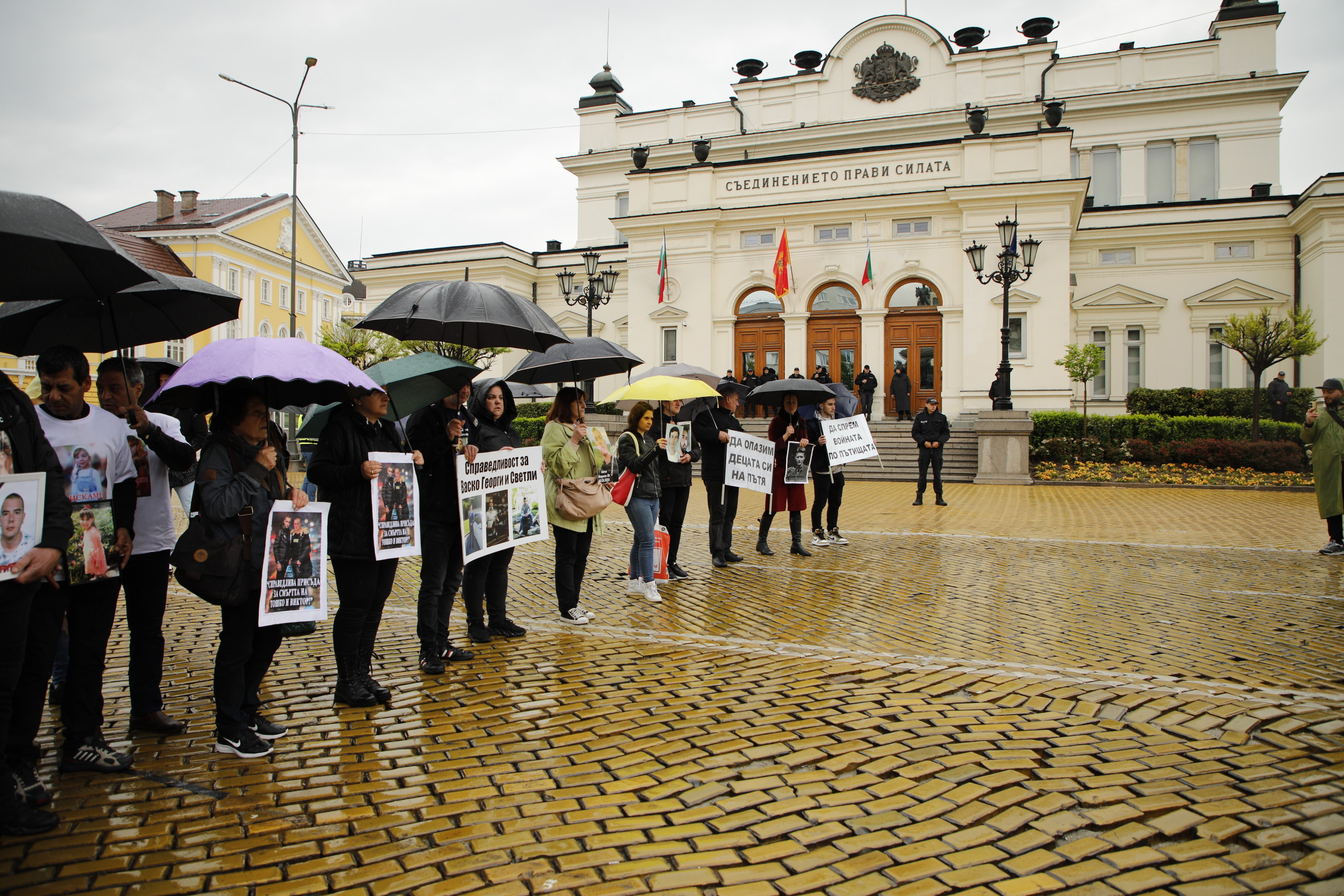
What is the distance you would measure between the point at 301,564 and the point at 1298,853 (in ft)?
14.9

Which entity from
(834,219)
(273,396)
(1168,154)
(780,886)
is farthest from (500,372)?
(780,886)

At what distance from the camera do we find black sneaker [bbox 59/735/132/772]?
3.82 metres

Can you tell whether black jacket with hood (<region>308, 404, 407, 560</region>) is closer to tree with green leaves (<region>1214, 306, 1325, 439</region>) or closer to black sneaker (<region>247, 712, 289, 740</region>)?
black sneaker (<region>247, 712, 289, 740</region>)

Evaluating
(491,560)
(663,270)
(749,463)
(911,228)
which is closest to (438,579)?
(491,560)

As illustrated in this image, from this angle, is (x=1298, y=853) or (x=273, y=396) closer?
(x=1298, y=853)

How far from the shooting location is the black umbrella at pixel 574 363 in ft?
24.5

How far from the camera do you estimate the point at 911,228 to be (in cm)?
2739

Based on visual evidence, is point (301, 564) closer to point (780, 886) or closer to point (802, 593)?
point (780, 886)

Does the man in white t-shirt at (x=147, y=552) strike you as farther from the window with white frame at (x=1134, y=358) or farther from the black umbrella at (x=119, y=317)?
the window with white frame at (x=1134, y=358)

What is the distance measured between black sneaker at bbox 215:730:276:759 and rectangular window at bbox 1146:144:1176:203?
40846mm

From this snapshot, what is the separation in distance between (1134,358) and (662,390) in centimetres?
3063

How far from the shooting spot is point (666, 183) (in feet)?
99.5

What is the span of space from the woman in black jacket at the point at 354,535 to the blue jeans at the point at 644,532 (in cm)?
310

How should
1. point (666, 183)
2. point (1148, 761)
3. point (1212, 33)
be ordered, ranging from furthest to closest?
point (1212, 33) → point (666, 183) → point (1148, 761)
